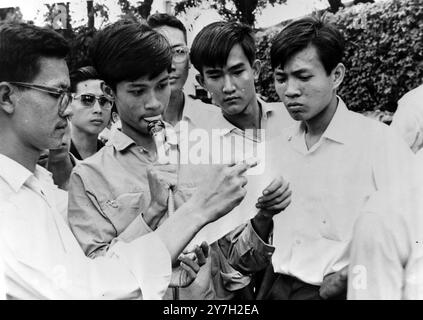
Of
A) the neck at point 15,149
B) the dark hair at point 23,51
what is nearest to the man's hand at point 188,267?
the neck at point 15,149

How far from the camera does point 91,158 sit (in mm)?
2695

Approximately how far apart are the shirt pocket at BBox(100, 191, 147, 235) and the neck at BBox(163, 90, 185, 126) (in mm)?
333

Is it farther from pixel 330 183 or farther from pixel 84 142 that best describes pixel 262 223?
pixel 84 142

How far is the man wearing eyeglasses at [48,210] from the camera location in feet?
7.53

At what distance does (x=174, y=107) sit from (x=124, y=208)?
0.47 meters

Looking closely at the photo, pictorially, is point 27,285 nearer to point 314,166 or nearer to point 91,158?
point 91,158

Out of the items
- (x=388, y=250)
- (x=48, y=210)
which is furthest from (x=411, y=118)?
(x=48, y=210)

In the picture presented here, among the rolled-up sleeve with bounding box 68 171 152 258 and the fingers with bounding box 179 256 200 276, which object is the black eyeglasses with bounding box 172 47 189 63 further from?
the fingers with bounding box 179 256 200 276

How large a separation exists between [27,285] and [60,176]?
0.60 meters

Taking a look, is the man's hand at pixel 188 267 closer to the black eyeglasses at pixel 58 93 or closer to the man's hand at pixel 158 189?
the man's hand at pixel 158 189

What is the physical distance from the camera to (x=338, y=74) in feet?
8.41

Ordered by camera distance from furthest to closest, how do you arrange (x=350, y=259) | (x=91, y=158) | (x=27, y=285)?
(x=91, y=158), (x=350, y=259), (x=27, y=285)

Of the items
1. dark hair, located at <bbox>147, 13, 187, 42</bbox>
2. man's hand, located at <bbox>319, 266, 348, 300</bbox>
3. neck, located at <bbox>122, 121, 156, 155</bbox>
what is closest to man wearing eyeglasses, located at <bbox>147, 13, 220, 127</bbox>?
dark hair, located at <bbox>147, 13, 187, 42</bbox>
